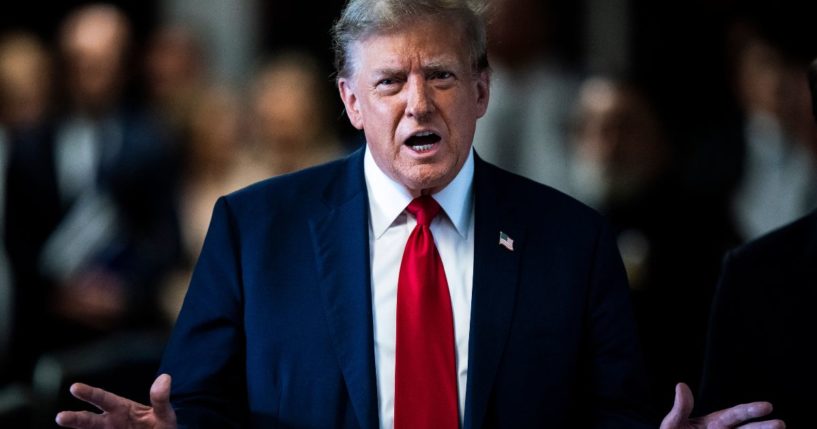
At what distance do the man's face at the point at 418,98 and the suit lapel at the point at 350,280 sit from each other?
0.42 feet

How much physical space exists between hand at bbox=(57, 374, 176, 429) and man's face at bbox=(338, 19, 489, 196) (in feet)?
A: 2.31

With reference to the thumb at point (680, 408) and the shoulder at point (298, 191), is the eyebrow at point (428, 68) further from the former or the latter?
the thumb at point (680, 408)

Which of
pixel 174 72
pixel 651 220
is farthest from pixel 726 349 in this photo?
pixel 174 72

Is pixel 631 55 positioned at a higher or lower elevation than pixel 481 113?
higher

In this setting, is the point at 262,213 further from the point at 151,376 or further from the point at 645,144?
the point at 645,144

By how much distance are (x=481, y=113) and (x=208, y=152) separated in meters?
3.50

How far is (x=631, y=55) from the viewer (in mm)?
8078

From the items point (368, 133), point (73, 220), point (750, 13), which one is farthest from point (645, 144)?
point (368, 133)

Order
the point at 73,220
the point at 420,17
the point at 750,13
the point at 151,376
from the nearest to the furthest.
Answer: the point at 420,17, the point at 151,376, the point at 73,220, the point at 750,13

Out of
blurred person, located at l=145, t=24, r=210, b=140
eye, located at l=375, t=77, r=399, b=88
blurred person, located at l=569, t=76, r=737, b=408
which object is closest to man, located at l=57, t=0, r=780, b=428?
eye, located at l=375, t=77, r=399, b=88

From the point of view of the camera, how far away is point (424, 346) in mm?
3361

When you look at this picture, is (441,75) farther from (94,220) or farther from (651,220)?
(94,220)

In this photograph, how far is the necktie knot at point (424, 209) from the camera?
11.5ft

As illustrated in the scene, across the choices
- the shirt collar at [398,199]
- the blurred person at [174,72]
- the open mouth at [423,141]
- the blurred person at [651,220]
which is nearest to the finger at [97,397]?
the shirt collar at [398,199]
